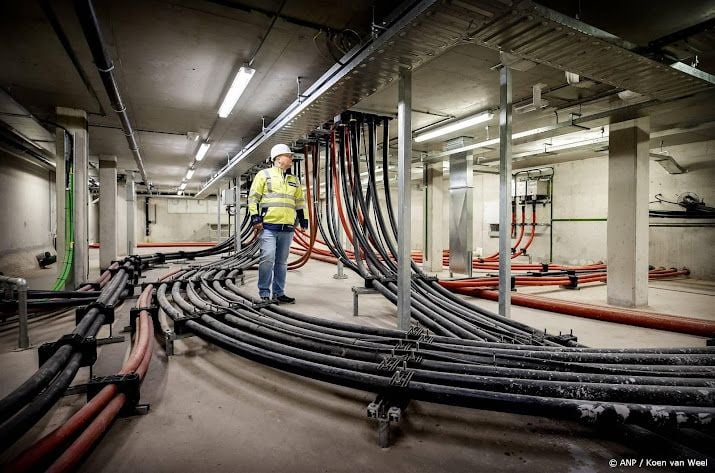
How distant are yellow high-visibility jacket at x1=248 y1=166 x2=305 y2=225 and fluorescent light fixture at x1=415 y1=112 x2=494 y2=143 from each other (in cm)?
269

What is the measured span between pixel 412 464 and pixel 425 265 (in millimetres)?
6048

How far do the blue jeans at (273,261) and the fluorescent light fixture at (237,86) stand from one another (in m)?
1.42

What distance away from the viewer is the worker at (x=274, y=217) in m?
3.43

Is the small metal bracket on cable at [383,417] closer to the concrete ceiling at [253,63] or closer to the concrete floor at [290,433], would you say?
the concrete floor at [290,433]

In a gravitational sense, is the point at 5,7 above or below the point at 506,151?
above

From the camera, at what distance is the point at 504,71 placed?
9.29 feet

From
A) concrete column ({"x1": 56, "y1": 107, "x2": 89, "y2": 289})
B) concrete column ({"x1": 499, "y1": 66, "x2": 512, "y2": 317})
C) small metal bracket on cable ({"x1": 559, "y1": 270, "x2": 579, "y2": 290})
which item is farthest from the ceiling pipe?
small metal bracket on cable ({"x1": 559, "y1": 270, "x2": 579, "y2": 290})

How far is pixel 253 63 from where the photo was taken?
11.0 feet

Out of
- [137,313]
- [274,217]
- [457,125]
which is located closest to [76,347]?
[137,313]

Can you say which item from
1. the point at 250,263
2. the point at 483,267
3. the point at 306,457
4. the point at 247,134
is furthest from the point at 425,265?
the point at 306,457

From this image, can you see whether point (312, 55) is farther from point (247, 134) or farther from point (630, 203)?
point (630, 203)

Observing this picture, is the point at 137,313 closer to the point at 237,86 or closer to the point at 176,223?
the point at 237,86

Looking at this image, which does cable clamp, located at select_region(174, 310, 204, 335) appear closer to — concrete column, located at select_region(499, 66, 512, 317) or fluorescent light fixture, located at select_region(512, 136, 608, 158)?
concrete column, located at select_region(499, 66, 512, 317)

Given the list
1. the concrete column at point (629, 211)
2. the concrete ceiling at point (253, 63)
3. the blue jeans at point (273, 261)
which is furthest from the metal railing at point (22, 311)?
the concrete column at point (629, 211)
